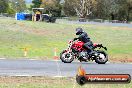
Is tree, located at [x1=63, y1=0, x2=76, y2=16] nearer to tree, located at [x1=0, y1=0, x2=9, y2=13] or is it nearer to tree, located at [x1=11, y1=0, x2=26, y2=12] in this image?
tree, located at [x1=0, y1=0, x2=9, y2=13]

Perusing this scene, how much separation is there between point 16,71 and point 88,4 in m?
101

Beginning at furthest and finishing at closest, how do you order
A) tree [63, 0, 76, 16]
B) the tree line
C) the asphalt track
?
tree [63, 0, 76, 16]
the tree line
the asphalt track

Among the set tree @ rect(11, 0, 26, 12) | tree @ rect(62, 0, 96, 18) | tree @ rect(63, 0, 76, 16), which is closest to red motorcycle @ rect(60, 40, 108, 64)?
tree @ rect(62, 0, 96, 18)

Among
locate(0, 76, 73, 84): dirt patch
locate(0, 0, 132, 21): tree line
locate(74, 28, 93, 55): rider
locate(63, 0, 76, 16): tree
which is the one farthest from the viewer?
locate(63, 0, 76, 16): tree

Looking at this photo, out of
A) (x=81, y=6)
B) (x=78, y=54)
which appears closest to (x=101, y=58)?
(x=78, y=54)

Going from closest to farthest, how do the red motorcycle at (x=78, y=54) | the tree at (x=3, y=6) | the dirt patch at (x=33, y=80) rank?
the dirt patch at (x=33, y=80)
the red motorcycle at (x=78, y=54)
the tree at (x=3, y=6)

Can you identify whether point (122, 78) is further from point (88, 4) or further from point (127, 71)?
point (88, 4)

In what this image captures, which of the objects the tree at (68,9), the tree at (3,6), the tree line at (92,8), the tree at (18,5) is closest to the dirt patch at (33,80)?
the tree line at (92,8)

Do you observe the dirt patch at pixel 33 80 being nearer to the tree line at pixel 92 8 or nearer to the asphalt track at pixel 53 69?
the asphalt track at pixel 53 69

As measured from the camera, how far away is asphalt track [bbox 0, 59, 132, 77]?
656 inches

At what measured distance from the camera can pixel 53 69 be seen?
18391 mm

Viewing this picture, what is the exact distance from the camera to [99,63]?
21547 millimetres

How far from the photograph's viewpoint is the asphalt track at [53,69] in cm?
1666

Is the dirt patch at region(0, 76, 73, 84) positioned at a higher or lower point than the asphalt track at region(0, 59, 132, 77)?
higher
